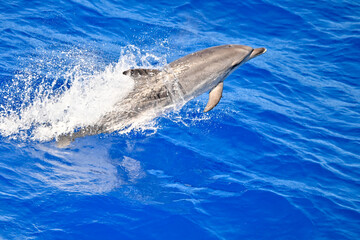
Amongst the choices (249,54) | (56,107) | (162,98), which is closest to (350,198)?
(249,54)

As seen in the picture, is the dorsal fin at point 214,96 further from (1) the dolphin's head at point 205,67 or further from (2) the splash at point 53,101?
(2) the splash at point 53,101

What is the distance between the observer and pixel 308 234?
7023 mm

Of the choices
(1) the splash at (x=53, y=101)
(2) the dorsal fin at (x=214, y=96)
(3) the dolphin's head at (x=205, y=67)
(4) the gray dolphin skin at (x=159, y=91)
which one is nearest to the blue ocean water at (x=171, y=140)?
(1) the splash at (x=53, y=101)

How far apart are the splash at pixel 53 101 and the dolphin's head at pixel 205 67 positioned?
1.02 metres

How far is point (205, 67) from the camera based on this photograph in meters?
8.09

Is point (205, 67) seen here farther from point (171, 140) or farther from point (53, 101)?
point (53, 101)

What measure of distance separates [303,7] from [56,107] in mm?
10967

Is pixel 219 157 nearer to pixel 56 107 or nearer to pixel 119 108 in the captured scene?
pixel 119 108

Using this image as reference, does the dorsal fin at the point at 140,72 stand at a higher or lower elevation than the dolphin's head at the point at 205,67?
lower

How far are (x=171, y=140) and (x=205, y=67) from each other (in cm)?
171

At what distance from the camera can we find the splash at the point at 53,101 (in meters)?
7.99

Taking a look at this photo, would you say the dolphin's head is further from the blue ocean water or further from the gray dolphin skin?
the blue ocean water

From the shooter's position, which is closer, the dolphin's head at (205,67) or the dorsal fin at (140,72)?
the dorsal fin at (140,72)

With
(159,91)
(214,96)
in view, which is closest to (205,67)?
(214,96)
